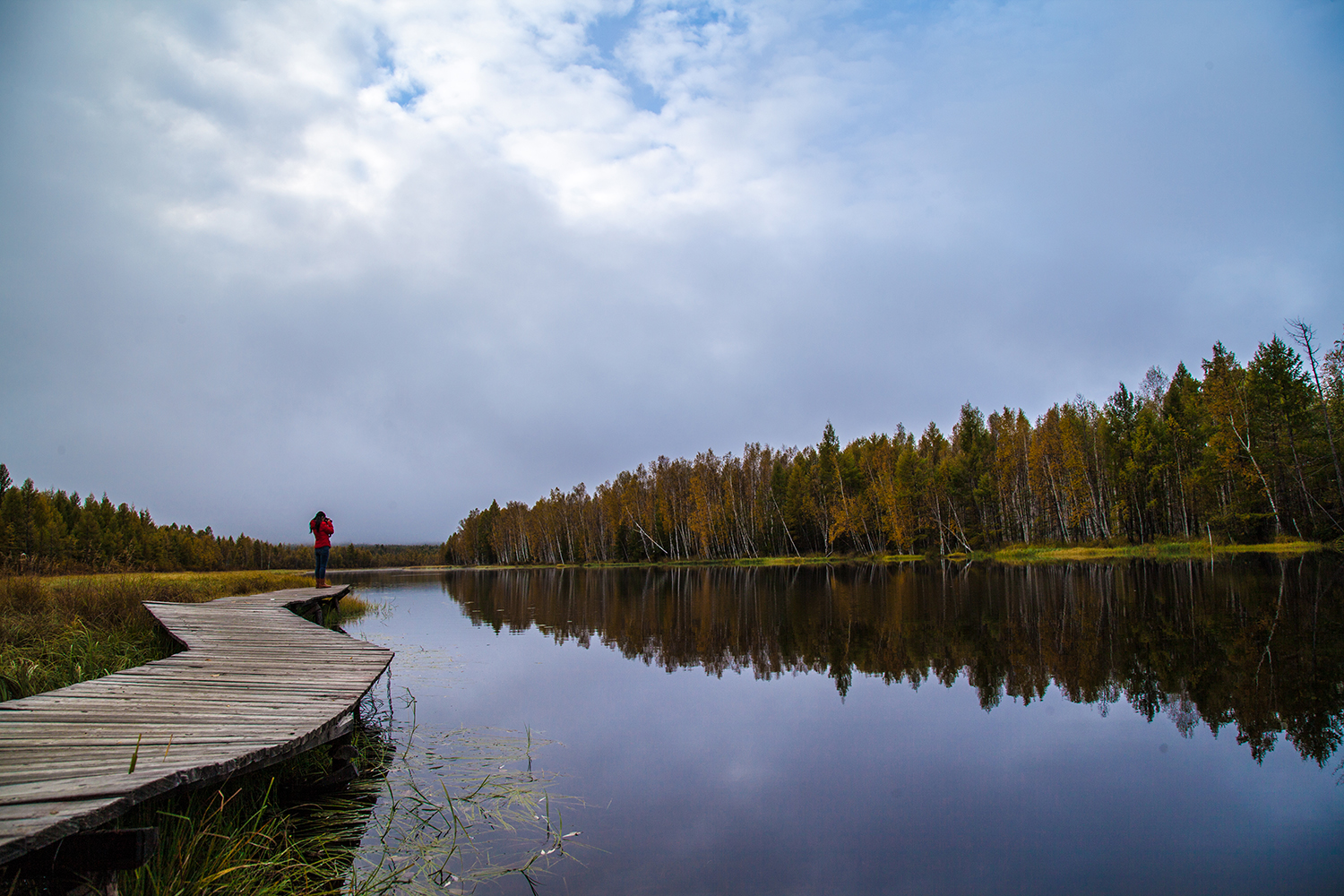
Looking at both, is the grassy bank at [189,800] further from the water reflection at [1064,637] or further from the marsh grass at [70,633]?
the water reflection at [1064,637]

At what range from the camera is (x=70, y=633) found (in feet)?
30.8

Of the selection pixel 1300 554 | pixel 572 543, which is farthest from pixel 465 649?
pixel 572 543

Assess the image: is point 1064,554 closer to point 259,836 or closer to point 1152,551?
point 1152,551

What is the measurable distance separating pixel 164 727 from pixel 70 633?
22.7ft

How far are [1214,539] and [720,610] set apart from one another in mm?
41251

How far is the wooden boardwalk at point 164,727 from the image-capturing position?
3.09 meters

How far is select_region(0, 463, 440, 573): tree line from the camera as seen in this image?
39.7 meters

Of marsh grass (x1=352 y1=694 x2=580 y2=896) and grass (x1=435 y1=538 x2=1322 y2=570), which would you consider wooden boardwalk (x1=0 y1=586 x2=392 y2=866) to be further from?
grass (x1=435 y1=538 x2=1322 y2=570)

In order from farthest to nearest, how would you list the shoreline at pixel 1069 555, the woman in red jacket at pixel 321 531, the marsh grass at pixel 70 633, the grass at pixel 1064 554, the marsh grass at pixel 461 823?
the grass at pixel 1064 554, the shoreline at pixel 1069 555, the woman in red jacket at pixel 321 531, the marsh grass at pixel 70 633, the marsh grass at pixel 461 823

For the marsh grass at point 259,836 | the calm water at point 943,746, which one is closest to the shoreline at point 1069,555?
the calm water at point 943,746

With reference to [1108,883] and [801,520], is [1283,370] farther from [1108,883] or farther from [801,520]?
[1108,883]

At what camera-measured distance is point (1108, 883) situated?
14.4ft

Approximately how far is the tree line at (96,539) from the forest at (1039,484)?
49.8 m

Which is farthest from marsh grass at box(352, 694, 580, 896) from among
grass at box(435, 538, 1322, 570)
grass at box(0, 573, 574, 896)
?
grass at box(435, 538, 1322, 570)
